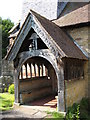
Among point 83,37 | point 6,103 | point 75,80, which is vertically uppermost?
point 83,37

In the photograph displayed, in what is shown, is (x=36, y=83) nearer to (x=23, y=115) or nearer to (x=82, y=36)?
(x=23, y=115)

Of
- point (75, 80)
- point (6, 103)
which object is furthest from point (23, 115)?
point (6, 103)

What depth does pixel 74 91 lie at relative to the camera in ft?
23.9

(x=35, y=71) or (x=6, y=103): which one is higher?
(x=35, y=71)

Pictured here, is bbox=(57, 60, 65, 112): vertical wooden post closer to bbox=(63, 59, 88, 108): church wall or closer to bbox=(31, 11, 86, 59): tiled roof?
bbox=(63, 59, 88, 108): church wall

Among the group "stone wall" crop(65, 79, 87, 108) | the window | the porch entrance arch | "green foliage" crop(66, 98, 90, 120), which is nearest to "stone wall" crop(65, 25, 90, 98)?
"stone wall" crop(65, 79, 87, 108)

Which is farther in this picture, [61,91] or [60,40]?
[60,40]

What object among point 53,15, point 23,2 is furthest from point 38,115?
point 23,2

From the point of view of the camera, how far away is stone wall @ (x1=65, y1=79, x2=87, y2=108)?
655 centimetres

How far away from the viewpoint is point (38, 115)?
21.1 feet

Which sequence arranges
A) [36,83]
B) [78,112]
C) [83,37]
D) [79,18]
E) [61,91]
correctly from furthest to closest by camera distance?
[36,83] → [79,18] → [83,37] → [78,112] → [61,91]

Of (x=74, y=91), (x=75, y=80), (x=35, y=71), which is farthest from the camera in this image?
(x=35, y=71)

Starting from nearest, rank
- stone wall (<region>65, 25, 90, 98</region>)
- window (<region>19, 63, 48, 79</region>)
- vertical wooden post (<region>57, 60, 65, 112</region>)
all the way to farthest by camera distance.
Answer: vertical wooden post (<region>57, 60, 65, 112</region>) → stone wall (<region>65, 25, 90, 98</region>) → window (<region>19, 63, 48, 79</region>)

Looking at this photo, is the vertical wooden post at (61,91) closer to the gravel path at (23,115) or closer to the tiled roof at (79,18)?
the gravel path at (23,115)
